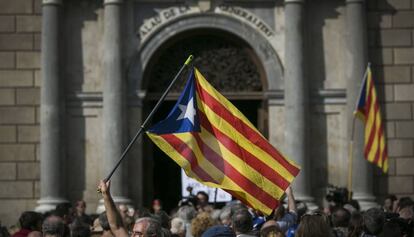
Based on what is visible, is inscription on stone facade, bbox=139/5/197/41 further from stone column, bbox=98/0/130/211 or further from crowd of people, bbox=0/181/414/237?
crowd of people, bbox=0/181/414/237

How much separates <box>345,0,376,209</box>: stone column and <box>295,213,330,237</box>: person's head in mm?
12630

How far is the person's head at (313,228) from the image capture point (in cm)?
743

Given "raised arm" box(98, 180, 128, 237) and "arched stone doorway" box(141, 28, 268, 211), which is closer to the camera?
"raised arm" box(98, 180, 128, 237)

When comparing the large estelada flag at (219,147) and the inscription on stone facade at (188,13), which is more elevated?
the inscription on stone facade at (188,13)

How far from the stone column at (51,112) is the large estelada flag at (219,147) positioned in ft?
30.0

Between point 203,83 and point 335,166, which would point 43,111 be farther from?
point 203,83

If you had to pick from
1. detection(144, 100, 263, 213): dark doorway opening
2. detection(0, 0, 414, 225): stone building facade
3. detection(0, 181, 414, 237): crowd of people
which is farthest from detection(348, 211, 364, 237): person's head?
detection(144, 100, 263, 213): dark doorway opening

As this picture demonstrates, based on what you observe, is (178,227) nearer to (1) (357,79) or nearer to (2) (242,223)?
(2) (242,223)

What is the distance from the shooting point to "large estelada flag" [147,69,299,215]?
10.5 m

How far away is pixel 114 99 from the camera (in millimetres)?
19734

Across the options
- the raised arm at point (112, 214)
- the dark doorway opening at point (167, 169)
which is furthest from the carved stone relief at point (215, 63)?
the raised arm at point (112, 214)

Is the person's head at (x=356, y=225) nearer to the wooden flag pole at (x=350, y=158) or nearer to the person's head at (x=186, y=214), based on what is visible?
the person's head at (x=186, y=214)

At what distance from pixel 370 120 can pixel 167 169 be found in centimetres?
519

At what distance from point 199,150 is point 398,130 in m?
10.3
